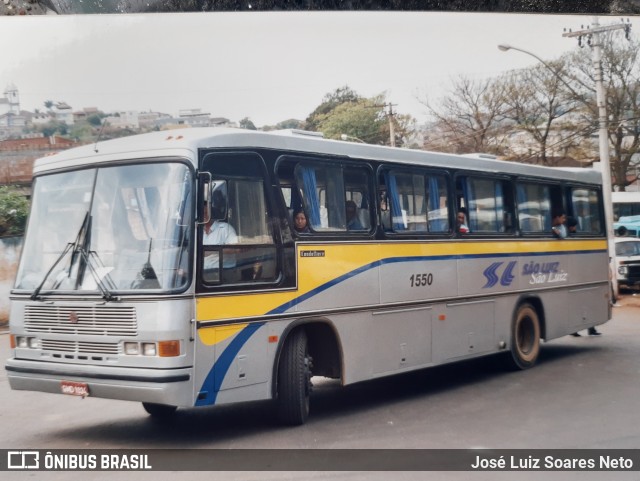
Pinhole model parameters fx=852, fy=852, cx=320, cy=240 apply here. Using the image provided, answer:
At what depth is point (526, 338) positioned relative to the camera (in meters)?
11.6

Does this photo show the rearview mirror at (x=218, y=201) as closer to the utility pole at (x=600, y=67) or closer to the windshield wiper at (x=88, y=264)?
the windshield wiper at (x=88, y=264)

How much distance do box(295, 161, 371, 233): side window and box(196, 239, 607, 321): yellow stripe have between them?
22 centimetres

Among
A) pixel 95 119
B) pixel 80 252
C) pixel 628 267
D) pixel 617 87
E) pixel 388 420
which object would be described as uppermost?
pixel 617 87

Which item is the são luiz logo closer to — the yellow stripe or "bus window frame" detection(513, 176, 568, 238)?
the yellow stripe

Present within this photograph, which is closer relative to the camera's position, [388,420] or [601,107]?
[388,420]

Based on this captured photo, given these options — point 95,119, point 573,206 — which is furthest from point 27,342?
point 573,206

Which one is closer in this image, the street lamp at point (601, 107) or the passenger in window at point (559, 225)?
the street lamp at point (601, 107)

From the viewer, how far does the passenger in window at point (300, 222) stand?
7957 millimetres

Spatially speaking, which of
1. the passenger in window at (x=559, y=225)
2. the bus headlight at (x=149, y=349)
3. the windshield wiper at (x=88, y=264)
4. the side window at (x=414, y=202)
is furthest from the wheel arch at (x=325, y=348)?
the passenger in window at (x=559, y=225)

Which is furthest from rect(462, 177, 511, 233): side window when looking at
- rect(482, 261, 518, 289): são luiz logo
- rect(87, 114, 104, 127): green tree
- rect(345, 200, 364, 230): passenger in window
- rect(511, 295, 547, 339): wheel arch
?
rect(87, 114, 104, 127): green tree

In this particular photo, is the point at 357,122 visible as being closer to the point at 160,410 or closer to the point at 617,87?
the point at 617,87

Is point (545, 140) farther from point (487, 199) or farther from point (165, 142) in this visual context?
point (165, 142)

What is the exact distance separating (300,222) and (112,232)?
1827 mm

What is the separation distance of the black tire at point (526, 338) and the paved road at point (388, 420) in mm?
465
